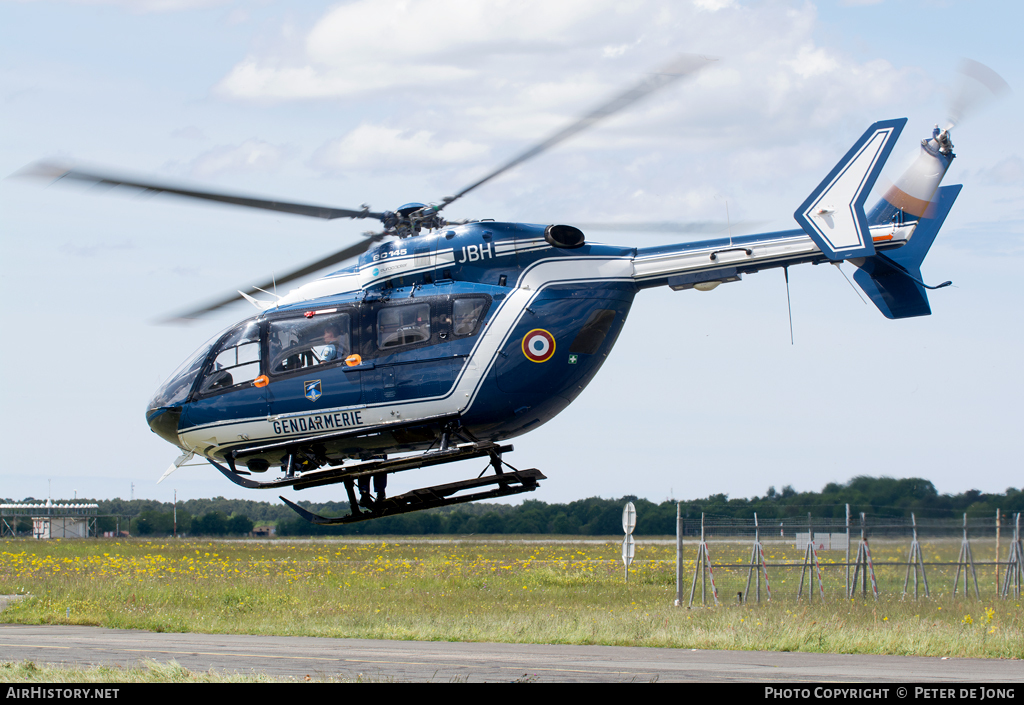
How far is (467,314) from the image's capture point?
14.0 meters

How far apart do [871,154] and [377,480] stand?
8.17m

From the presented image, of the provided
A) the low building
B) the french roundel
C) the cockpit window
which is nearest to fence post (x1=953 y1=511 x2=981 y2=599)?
the french roundel

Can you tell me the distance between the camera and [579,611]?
2448cm

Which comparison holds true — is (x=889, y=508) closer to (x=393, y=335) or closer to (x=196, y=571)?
(x=393, y=335)

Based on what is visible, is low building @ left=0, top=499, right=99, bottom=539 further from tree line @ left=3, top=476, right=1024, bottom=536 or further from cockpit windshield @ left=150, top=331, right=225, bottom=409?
cockpit windshield @ left=150, top=331, right=225, bottom=409

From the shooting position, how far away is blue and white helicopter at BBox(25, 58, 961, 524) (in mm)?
13719

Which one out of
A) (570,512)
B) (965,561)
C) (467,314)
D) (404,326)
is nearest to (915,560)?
(965,561)

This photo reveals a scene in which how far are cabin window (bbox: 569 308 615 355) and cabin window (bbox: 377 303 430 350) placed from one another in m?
2.11

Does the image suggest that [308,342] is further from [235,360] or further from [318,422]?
[235,360]

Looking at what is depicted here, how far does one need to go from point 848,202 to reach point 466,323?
17.4ft

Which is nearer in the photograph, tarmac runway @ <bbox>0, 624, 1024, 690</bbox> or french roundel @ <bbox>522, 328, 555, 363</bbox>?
french roundel @ <bbox>522, 328, 555, 363</bbox>

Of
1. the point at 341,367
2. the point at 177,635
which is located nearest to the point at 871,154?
the point at 341,367

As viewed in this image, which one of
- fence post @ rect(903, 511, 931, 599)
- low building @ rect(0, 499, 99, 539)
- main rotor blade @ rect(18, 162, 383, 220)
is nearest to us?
main rotor blade @ rect(18, 162, 383, 220)

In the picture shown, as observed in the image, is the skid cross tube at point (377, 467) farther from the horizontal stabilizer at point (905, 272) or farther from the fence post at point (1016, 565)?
the fence post at point (1016, 565)
